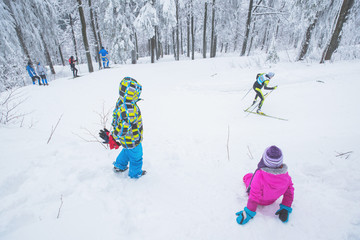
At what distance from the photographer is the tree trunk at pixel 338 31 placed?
8734 millimetres

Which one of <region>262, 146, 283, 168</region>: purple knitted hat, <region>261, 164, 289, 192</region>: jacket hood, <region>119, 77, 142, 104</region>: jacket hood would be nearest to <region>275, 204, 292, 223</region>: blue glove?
<region>261, 164, 289, 192</region>: jacket hood

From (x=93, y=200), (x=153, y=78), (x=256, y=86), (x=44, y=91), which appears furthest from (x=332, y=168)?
(x=44, y=91)

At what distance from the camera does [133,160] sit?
2947 mm

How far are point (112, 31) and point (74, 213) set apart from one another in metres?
20.7

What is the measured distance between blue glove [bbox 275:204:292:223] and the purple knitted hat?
664 millimetres

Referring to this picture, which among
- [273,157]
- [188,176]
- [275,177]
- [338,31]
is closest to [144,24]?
[338,31]

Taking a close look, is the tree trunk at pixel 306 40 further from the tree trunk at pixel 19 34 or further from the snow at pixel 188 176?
the tree trunk at pixel 19 34

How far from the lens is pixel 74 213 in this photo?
2240 mm

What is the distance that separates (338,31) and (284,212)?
12.4 metres

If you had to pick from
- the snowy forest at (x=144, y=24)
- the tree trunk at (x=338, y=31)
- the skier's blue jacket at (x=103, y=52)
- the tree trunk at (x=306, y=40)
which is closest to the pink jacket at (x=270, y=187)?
the snowy forest at (x=144, y=24)

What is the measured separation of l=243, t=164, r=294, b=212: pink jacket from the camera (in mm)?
Answer: 2250

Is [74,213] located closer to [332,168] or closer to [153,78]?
[332,168]

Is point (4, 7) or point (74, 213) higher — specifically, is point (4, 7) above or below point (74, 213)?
above

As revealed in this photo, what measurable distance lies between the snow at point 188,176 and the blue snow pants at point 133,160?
179mm
